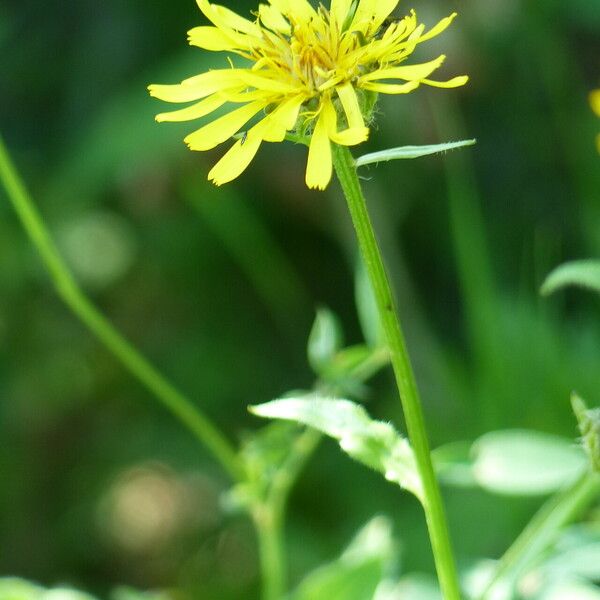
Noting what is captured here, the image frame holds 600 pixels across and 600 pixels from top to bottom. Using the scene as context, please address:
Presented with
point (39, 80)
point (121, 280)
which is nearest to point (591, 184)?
point (121, 280)

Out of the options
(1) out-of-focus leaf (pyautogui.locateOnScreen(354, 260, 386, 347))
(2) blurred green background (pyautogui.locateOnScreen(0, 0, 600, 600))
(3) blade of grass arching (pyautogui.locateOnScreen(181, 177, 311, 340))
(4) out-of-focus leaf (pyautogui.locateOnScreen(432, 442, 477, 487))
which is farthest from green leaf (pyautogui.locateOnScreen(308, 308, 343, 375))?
(3) blade of grass arching (pyautogui.locateOnScreen(181, 177, 311, 340))

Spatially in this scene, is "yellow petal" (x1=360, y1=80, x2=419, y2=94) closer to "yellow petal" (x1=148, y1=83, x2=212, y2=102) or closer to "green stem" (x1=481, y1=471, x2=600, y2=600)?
"yellow petal" (x1=148, y1=83, x2=212, y2=102)

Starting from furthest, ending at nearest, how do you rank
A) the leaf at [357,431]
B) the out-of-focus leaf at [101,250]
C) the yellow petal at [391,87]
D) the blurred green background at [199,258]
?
the out-of-focus leaf at [101,250] < the blurred green background at [199,258] < the leaf at [357,431] < the yellow petal at [391,87]

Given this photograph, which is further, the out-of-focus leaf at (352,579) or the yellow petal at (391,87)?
the out-of-focus leaf at (352,579)

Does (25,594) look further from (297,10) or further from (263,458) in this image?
(297,10)

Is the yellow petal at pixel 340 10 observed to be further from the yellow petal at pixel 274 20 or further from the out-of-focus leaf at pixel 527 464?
the out-of-focus leaf at pixel 527 464

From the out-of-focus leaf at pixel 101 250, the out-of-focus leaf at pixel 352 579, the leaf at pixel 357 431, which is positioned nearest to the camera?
the leaf at pixel 357 431

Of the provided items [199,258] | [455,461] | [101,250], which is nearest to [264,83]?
[455,461]

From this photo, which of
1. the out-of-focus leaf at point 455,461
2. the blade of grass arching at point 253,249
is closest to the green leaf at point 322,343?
the out-of-focus leaf at point 455,461
